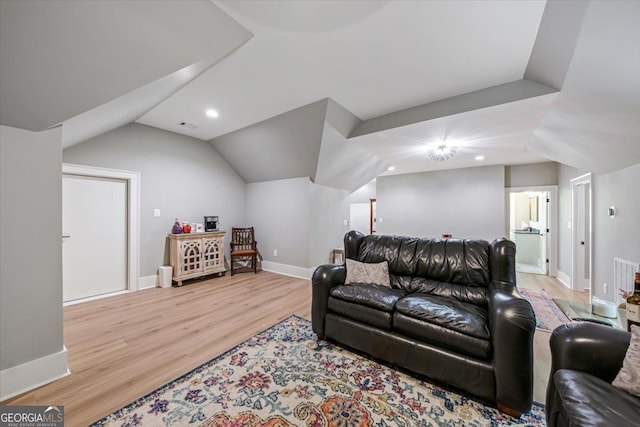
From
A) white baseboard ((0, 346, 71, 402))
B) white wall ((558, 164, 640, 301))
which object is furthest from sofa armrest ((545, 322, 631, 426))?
white baseboard ((0, 346, 71, 402))

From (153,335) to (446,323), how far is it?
9.18ft

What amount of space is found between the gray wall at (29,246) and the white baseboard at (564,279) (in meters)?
6.97

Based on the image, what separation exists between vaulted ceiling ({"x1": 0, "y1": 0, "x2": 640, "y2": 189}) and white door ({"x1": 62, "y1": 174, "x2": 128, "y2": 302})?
53.8 inches

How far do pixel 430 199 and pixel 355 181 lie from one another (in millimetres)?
2152

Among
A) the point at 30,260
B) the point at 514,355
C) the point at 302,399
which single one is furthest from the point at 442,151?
the point at 30,260

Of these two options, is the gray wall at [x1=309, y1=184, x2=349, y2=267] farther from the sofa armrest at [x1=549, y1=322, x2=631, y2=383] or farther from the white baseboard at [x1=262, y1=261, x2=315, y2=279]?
the sofa armrest at [x1=549, y1=322, x2=631, y2=383]

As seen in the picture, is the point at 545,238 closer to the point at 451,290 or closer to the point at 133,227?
the point at 451,290

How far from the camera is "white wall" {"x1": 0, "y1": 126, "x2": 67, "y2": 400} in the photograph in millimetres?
1651

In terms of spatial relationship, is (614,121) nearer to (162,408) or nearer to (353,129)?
(353,129)

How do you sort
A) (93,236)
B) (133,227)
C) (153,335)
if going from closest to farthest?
(153,335) < (93,236) < (133,227)

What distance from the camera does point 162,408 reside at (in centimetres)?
154

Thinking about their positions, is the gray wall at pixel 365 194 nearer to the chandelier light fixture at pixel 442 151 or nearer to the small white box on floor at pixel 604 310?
the chandelier light fixture at pixel 442 151

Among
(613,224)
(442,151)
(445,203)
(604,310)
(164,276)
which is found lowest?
(164,276)

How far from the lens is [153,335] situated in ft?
8.11
